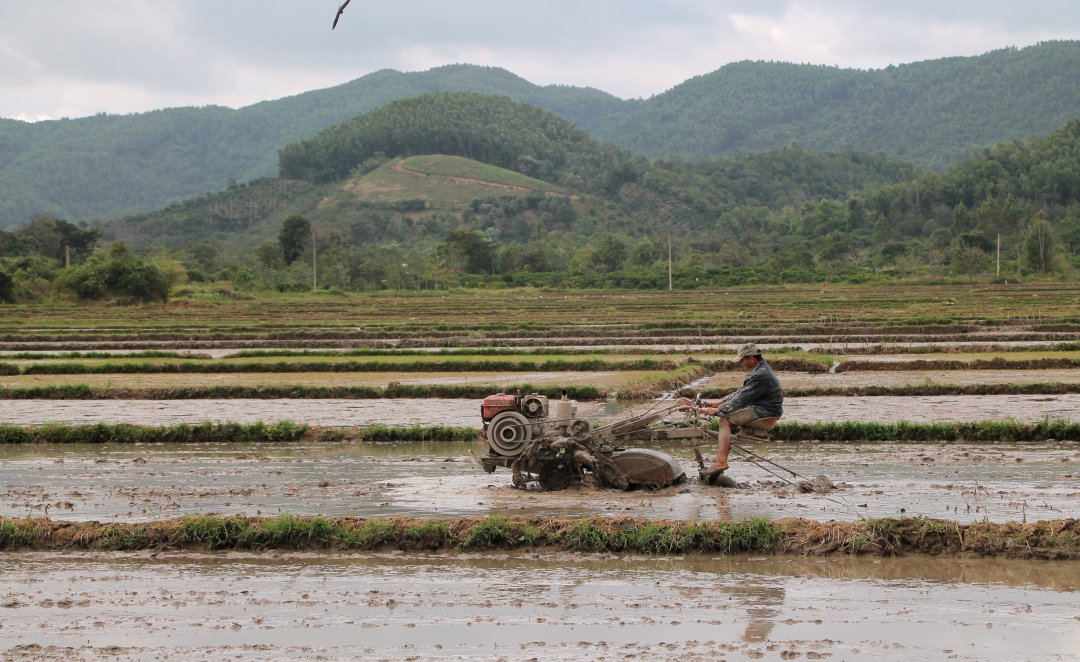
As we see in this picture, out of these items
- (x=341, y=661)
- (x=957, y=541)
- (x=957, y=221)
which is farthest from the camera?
(x=957, y=221)

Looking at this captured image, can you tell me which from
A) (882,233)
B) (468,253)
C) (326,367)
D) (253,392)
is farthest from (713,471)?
(882,233)

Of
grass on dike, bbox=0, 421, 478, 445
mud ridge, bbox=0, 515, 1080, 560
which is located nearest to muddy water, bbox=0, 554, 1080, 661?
mud ridge, bbox=0, 515, 1080, 560

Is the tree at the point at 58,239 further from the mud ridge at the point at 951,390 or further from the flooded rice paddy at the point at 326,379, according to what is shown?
the mud ridge at the point at 951,390

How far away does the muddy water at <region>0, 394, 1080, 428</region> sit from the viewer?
55.0 feet

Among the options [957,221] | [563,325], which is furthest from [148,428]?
[957,221]

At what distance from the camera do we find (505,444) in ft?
35.3

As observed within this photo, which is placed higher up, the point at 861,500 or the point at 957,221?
the point at 957,221

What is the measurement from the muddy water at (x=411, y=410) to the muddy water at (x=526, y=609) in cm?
852

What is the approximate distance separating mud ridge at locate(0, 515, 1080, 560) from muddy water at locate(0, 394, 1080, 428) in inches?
308

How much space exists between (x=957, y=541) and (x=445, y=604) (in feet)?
13.4

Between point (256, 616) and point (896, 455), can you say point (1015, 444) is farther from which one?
point (256, 616)

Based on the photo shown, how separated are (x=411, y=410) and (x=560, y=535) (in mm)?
10713

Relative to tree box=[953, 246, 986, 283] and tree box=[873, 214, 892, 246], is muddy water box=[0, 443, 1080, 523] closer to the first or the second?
tree box=[953, 246, 986, 283]

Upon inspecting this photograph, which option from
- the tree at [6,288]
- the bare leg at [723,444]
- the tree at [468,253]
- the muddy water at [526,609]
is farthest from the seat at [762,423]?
the tree at [468,253]
